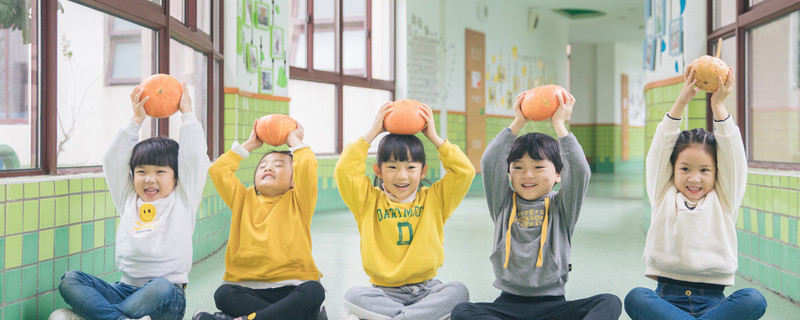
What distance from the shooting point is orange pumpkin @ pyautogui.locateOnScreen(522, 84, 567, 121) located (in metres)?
2.10

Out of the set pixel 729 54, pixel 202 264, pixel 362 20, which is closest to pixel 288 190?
pixel 202 264

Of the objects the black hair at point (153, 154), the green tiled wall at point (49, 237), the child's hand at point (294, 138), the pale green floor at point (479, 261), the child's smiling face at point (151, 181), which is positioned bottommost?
the pale green floor at point (479, 261)

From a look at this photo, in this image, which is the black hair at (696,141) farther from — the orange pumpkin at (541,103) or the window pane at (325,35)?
the window pane at (325,35)

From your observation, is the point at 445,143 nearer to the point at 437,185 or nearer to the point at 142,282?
the point at 437,185

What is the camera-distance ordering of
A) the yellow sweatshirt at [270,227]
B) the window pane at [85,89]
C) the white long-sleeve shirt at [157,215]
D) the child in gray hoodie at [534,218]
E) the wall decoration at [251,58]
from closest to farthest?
A: 1. the child in gray hoodie at [534,218]
2. the white long-sleeve shirt at [157,215]
3. the yellow sweatshirt at [270,227]
4. the window pane at [85,89]
5. the wall decoration at [251,58]

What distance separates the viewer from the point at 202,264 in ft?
11.7

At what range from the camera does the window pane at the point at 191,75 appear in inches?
139

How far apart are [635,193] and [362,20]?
4.45 metres

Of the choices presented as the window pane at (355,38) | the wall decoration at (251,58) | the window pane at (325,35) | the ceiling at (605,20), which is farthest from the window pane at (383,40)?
the ceiling at (605,20)

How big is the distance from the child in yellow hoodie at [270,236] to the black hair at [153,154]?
155mm

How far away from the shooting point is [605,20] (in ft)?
37.2

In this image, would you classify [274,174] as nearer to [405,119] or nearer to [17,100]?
[405,119]

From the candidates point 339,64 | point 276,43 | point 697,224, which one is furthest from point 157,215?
point 339,64

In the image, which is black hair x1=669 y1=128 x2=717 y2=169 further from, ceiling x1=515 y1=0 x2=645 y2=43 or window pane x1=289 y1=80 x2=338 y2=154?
ceiling x1=515 y1=0 x2=645 y2=43
